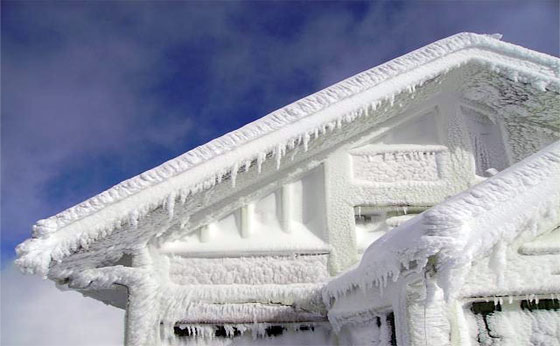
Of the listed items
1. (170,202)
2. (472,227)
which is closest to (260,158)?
(170,202)

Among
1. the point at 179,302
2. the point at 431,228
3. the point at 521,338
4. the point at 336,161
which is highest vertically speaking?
the point at 336,161

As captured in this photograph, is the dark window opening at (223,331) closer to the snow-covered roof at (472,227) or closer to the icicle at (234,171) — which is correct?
the snow-covered roof at (472,227)

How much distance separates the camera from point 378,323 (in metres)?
3.27

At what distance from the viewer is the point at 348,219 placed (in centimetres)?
414

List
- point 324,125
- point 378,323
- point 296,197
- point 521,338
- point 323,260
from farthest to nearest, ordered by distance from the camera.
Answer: point 296,197, point 323,260, point 324,125, point 378,323, point 521,338

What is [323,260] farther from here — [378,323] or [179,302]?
[179,302]

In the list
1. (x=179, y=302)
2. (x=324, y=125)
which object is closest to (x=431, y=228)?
(x=324, y=125)

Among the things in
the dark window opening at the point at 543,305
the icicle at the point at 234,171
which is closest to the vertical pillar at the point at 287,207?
the icicle at the point at 234,171

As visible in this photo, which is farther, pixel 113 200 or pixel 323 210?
pixel 323 210

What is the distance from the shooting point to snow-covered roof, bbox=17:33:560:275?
10.8ft

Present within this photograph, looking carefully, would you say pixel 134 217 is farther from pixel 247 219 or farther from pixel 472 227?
pixel 472 227

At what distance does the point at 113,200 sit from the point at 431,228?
2.05 meters

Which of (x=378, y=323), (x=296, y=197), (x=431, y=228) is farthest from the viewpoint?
(x=296, y=197)

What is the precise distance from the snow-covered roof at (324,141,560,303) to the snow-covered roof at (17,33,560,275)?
1114 millimetres
